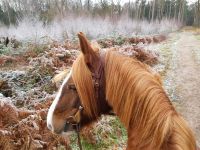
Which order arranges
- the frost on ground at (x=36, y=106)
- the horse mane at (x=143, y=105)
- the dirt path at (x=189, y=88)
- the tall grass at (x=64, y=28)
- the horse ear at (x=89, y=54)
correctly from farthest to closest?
the tall grass at (x=64, y=28), the dirt path at (x=189, y=88), the frost on ground at (x=36, y=106), the horse ear at (x=89, y=54), the horse mane at (x=143, y=105)

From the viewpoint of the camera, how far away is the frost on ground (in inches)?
162

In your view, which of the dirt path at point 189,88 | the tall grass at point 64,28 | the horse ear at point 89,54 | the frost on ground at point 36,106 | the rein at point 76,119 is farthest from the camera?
the tall grass at point 64,28

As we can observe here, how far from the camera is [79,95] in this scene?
7.81 ft

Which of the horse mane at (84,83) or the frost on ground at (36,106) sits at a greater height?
the horse mane at (84,83)

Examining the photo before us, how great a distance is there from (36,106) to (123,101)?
308 cm

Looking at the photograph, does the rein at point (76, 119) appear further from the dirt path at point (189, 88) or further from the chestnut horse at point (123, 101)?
the dirt path at point (189, 88)

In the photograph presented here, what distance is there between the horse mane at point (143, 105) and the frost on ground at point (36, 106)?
1.39 feet

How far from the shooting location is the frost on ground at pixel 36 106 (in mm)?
4121

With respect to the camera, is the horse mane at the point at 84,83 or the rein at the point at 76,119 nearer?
the horse mane at the point at 84,83

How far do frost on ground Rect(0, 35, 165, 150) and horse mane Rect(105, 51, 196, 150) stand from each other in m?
0.42

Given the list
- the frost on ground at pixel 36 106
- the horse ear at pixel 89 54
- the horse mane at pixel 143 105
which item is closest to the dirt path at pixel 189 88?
the frost on ground at pixel 36 106

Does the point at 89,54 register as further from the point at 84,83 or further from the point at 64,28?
the point at 64,28

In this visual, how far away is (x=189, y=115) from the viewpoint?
701cm

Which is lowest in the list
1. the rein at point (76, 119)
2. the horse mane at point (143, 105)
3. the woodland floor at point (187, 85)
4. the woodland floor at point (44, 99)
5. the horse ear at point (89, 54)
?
the woodland floor at point (187, 85)
